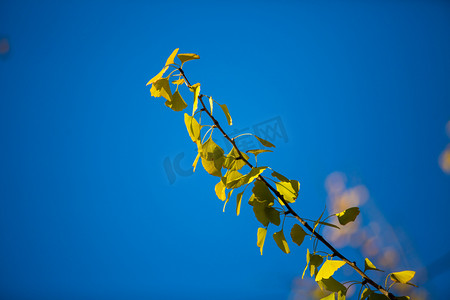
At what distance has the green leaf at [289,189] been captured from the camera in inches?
9.3

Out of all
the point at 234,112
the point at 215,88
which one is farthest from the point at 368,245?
the point at 215,88

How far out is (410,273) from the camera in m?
0.24

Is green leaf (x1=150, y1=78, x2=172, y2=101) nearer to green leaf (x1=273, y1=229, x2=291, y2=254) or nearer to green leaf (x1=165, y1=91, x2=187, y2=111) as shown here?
green leaf (x1=165, y1=91, x2=187, y2=111)

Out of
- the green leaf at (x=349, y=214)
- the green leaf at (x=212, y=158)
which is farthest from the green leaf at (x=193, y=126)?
the green leaf at (x=349, y=214)

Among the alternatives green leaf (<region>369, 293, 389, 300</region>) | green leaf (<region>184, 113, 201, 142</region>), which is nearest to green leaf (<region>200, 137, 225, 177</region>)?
green leaf (<region>184, 113, 201, 142</region>)

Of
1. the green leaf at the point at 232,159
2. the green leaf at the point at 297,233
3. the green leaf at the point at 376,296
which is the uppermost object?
the green leaf at the point at 232,159

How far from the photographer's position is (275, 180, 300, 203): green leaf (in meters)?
0.24

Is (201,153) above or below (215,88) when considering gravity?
below

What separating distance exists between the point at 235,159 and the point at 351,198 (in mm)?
2405

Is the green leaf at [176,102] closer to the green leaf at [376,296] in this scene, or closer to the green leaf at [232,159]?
the green leaf at [232,159]

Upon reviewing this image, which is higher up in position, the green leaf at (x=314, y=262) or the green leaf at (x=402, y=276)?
the green leaf at (x=314, y=262)

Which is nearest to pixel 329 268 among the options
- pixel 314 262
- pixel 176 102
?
pixel 314 262

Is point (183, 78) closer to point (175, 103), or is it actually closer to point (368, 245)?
point (175, 103)

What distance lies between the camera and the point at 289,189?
9.3 inches
